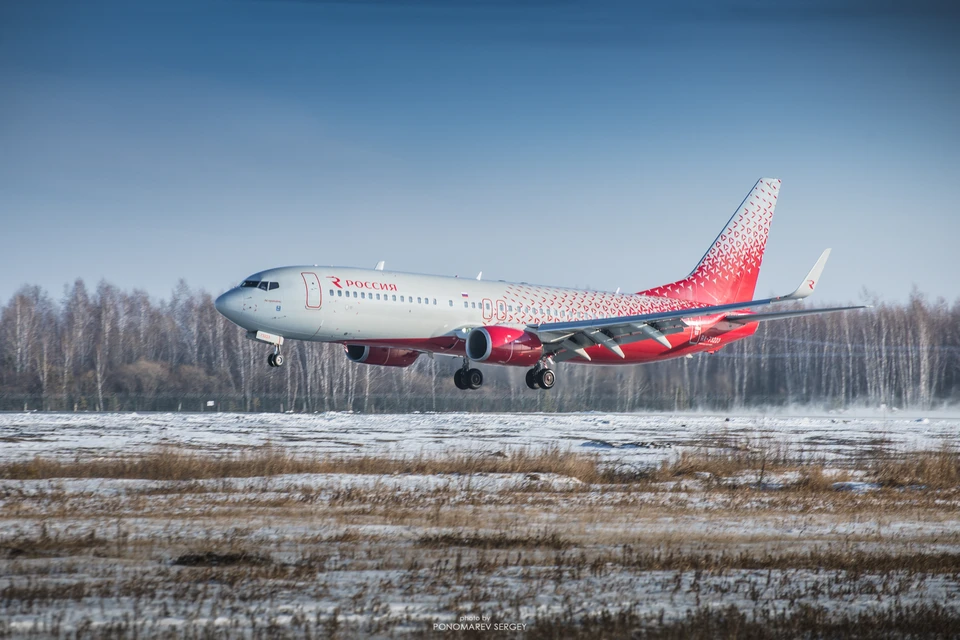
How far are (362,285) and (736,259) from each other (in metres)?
23.7

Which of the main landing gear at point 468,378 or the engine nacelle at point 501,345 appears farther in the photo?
the main landing gear at point 468,378

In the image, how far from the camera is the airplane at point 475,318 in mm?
33969

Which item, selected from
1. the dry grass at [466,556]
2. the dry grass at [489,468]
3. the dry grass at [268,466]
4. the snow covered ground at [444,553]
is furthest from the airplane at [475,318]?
the dry grass at [466,556]

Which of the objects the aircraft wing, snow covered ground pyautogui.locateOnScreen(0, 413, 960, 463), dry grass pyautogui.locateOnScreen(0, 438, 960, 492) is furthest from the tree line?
dry grass pyautogui.locateOnScreen(0, 438, 960, 492)

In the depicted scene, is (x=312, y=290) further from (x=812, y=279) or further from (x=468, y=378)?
(x=812, y=279)

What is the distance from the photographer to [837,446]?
121 feet

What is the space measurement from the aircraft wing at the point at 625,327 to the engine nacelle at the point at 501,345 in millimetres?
790

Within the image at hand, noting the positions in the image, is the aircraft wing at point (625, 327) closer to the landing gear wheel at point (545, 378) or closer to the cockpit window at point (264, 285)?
the landing gear wheel at point (545, 378)

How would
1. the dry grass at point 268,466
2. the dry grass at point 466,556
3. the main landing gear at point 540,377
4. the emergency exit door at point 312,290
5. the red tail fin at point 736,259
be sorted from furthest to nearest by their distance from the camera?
1. the red tail fin at point 736,259
2. the main landing gear at point 540,377
3. the emergency exit door at point 312,290
4. the dry grass at point 268,466
5. the dry grass at point 466,556

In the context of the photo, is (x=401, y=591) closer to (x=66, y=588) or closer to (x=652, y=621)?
(x=652, y=621)

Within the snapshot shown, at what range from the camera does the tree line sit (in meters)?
59.4

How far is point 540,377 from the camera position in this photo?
40469 millimetres

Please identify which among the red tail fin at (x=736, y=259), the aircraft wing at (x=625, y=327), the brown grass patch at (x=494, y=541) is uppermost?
the red tail fin at (x=736, y=259)

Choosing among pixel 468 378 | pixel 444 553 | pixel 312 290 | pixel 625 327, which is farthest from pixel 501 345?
pixel 444 553
